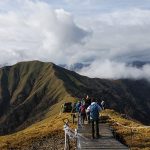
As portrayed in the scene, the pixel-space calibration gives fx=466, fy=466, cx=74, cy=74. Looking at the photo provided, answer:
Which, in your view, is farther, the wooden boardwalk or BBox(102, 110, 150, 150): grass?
BBox(102, 110, 150, 150): grass

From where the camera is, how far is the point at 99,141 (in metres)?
42.6

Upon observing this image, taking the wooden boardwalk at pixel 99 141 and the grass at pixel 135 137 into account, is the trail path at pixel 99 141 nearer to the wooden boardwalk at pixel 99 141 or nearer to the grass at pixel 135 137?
the wooden boardwalk at pixel 99 141

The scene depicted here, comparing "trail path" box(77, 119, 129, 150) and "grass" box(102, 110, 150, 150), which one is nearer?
"trail path" box(77, 119, 129, 150)

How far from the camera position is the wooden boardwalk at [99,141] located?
3809 cm

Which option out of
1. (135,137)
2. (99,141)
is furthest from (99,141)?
(135,137)

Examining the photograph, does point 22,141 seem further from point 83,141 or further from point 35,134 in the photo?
point 83,141

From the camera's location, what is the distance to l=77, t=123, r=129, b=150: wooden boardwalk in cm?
3809

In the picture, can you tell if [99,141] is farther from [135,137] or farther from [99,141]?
[135,137]

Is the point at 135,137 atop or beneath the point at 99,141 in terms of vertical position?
atop

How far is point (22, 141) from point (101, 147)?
63.9ft

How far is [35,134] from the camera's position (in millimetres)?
59812

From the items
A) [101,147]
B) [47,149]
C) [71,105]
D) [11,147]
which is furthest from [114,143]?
[71,105]

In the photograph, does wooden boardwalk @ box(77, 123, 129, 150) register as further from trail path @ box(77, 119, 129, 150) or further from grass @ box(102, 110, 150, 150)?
grass @ box(102, 110, 150, 150)

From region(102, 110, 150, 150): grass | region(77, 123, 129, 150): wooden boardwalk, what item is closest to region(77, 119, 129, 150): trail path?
region(77, 123, 129, 150): wooden boardwalk
